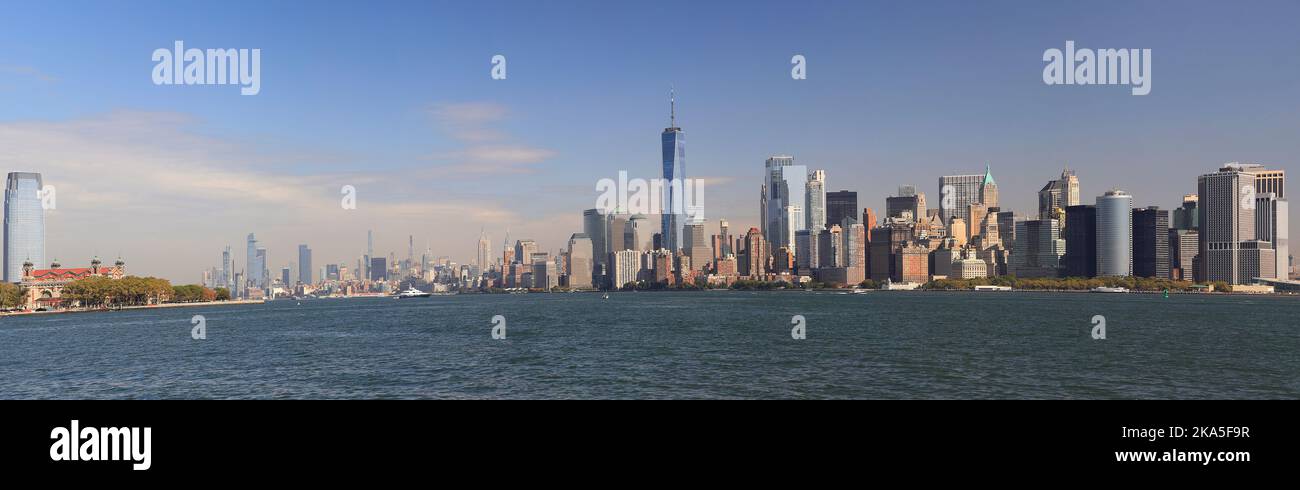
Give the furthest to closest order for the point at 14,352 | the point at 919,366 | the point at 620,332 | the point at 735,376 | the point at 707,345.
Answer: the point at 620,332, the point at 14,352, the point at 707,345, the point at 919,366, the point at 735,376
